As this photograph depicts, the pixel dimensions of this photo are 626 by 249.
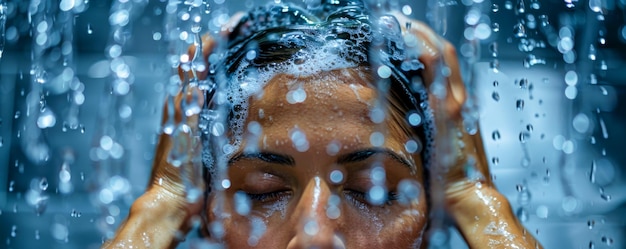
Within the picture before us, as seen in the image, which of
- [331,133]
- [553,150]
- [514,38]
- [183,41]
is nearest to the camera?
[331,133]

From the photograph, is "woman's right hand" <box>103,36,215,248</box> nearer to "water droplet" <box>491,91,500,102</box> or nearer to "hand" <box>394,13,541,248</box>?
"hand" <box>394,13,541,248</box>

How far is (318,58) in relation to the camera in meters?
0.91

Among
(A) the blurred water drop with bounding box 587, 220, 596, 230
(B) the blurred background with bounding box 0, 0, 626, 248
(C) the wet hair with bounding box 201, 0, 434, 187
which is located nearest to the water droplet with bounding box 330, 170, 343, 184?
(C) the wet hair with bounding box 201, 0, 434, 187

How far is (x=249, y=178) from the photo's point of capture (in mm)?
909

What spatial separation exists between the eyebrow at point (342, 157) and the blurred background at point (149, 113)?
0.61 metres

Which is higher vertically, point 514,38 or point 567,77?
point 514,38

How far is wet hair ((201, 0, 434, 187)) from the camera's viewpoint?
92cm

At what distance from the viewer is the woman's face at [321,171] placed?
872 mm

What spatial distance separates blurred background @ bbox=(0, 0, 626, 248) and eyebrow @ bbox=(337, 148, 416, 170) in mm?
596

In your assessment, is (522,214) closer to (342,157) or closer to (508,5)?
(508,5)

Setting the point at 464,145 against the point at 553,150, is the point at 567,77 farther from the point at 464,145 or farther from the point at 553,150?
the point at 464,145

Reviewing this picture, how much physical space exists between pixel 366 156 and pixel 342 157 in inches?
1.4

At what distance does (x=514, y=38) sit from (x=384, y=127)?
28.9 inches

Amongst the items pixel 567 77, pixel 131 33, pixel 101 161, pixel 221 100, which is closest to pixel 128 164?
pixel 101 161
